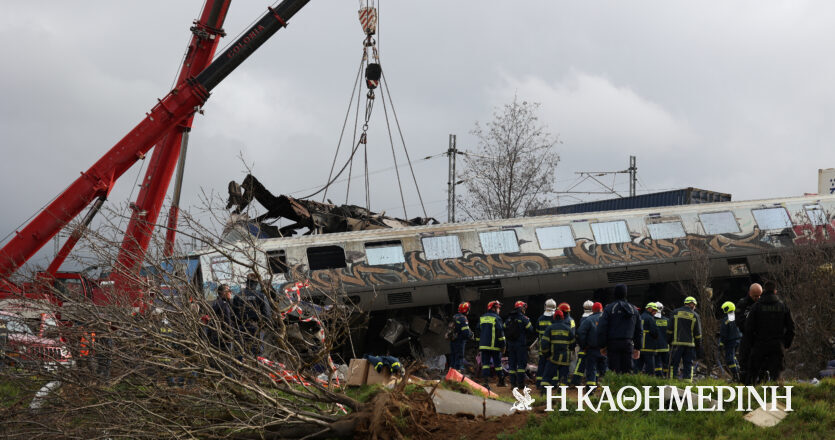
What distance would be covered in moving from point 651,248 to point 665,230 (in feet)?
2.18

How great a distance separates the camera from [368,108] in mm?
16812

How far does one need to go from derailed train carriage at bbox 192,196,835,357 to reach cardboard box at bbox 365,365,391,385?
509 centimetres

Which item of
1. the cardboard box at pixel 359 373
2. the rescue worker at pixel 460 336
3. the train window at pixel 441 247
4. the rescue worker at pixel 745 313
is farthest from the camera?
the train window at pixel 441 247

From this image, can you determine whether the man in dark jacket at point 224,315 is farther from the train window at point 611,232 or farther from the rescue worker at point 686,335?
the train window at point 611,232

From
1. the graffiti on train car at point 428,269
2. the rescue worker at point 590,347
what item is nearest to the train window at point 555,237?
the graffiti on train car at point 428,269

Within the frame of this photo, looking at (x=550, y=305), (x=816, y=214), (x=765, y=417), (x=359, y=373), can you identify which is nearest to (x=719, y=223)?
(x=816, y=214)

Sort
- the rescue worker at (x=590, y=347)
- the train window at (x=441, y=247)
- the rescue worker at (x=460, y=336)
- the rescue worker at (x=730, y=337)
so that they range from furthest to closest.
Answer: the train window at (x=441, y=247) → the rescue worker at (x=460, y=336) → the rescue worker at (x=730, y=337) → the rescue worker at (x=590, y=347)

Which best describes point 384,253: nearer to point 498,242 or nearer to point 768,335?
point 498,242

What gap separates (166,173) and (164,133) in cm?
75

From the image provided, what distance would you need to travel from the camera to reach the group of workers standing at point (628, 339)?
9.91m

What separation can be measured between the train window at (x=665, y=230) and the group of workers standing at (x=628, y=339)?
16.3ft

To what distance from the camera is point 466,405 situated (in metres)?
9.10

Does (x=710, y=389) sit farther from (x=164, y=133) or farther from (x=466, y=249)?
(x=164, y=133)

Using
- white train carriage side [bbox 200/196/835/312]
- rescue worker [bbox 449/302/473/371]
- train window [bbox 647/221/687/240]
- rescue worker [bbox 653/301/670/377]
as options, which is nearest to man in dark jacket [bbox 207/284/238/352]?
rescue worker [bbox 449/302/473/371]
